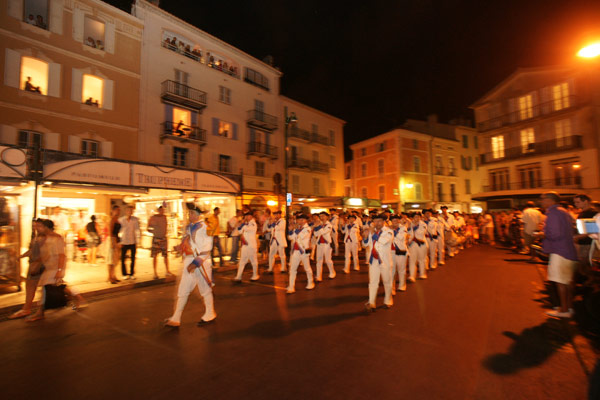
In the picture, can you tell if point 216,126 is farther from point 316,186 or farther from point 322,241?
point 322,241

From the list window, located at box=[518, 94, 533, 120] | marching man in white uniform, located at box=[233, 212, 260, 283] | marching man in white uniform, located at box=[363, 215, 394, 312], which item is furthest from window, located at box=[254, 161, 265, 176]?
window, located at box=[518, 94, 533, 120]

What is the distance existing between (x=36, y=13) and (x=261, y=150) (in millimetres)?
15005

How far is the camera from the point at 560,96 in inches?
989

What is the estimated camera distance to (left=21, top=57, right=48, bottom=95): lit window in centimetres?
1434

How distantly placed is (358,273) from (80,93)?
16.8 m

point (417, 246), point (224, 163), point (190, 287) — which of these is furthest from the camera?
point (224, 163)

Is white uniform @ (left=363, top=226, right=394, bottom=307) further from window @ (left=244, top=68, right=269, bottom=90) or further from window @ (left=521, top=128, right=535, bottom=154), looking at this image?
window @ (left=521, top=128, right=535, bottom=154)

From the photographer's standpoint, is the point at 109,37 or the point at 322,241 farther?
the point at 109,37

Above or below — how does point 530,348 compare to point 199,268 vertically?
below

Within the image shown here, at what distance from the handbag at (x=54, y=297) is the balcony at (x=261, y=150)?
19.1m

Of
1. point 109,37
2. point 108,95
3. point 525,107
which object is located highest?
point 109,37

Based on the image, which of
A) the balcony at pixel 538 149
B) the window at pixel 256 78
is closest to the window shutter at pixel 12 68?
the window at pixel 256 78

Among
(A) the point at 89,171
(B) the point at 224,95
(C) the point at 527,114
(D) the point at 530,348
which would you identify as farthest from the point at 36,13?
(C) the point at 527,114

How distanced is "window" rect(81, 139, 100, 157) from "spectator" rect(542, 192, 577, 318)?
19.3m
